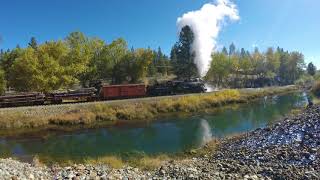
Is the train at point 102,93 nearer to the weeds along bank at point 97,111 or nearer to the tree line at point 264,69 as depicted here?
the weeds along bank at point 97,111

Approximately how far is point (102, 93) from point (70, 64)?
584 inches

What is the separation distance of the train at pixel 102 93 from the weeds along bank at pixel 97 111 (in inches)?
221

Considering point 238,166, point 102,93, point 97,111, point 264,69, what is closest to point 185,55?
point 102,93

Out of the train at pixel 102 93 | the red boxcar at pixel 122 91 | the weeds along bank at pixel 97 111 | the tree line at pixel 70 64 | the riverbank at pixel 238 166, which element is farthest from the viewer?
the tree line at pixel 70 64

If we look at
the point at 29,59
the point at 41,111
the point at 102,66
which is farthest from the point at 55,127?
the point at 102,66

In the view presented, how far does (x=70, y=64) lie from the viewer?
2653 inches

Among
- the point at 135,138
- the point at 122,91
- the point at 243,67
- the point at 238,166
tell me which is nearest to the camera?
the point at 238,166

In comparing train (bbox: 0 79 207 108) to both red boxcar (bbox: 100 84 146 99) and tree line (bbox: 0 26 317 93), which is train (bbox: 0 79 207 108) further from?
tree line (bbox: 0 26 317 93)

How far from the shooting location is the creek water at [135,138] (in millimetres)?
28688

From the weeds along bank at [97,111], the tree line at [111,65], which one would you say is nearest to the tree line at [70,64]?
the tree line at [111,65]

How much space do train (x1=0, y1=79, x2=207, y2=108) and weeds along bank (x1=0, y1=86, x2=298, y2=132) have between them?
5612mm

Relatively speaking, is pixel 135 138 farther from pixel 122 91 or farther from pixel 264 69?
pixel 264 69

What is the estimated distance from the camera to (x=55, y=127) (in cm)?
4056

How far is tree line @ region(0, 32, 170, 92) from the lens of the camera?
5947 cm
